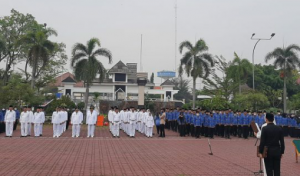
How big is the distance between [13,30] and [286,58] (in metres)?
29.9

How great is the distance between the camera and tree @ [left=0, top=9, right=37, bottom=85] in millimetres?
40688

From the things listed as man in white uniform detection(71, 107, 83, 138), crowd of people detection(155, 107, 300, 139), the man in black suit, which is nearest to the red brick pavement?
the man in black suit

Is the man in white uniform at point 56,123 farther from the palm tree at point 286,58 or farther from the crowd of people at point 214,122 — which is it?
the palm tree at point 286,58

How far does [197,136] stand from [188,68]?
42.5 feet

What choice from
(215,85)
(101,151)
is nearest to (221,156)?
(101,151)

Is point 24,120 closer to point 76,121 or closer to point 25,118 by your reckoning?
point 25,118

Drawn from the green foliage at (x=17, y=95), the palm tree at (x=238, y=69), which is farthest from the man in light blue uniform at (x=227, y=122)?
the green foliage at (x=17, y=95)

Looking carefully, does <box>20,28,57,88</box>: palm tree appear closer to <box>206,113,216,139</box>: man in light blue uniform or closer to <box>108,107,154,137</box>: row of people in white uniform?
<box>108,107,154,137</box>: row of people in white uniform

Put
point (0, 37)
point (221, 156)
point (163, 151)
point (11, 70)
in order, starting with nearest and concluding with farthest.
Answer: point (221, 156), point (163, 151), point (0, 37), point (11, 70)

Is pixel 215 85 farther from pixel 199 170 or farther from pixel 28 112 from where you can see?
pixel 199 170

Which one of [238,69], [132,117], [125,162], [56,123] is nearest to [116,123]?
[132,117]

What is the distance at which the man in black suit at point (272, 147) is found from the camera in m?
7.77

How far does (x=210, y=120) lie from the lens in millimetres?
21672

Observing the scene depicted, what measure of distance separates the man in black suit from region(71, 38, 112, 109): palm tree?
24.9 m
